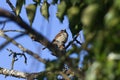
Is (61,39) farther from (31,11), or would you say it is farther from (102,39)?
(102,39)

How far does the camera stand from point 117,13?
1.18 metres

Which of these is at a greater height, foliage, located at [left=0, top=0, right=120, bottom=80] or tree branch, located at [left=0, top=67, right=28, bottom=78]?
tree branch, located at [left=0, top=67, right=28, bottom=78]

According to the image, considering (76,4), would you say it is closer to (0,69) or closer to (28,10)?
(28,10)

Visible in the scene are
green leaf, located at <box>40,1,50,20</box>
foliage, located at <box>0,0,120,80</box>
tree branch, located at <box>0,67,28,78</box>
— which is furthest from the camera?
tree branch, located at <box>0,67,28,78</box>

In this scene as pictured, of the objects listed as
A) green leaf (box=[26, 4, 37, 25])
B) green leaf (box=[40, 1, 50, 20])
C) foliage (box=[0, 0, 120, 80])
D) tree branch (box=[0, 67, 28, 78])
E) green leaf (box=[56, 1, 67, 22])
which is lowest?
foliage (box=[0, 0, 120, 80])

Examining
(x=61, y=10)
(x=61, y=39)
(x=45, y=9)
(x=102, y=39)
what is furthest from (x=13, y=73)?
(x=102, y=39)

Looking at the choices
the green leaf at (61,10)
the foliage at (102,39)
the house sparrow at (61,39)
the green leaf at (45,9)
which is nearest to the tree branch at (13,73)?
the house sparrow at (61,39)

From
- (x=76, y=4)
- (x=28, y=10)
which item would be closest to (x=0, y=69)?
(x=28, y=10)

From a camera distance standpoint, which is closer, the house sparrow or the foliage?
→ the foliage

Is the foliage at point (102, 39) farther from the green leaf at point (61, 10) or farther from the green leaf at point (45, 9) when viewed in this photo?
the green leaf at point (45, 9)

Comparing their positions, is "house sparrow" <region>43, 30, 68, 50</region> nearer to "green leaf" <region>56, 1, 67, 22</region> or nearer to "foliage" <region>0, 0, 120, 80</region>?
"green leaf" <region>56, 1, 67, 22</region>

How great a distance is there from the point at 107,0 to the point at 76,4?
0.41 meters

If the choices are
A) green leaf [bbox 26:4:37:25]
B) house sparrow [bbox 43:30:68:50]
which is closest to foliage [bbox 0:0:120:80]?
green leaf [bbox 26:4:37:25]

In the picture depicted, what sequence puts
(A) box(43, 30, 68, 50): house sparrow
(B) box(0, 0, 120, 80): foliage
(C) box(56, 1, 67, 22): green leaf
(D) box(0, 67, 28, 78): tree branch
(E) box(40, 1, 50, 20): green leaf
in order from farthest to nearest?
(D) box(0, 67, 28, 78): tree branch, (A) box(43, 30, 68, 50): house sparrow, (E) box(40, 1, 50, 20): green leaf, (C) box(56, 1, 67, 22): green leaf, (B) box(0, 0, 120, 80): foliage
